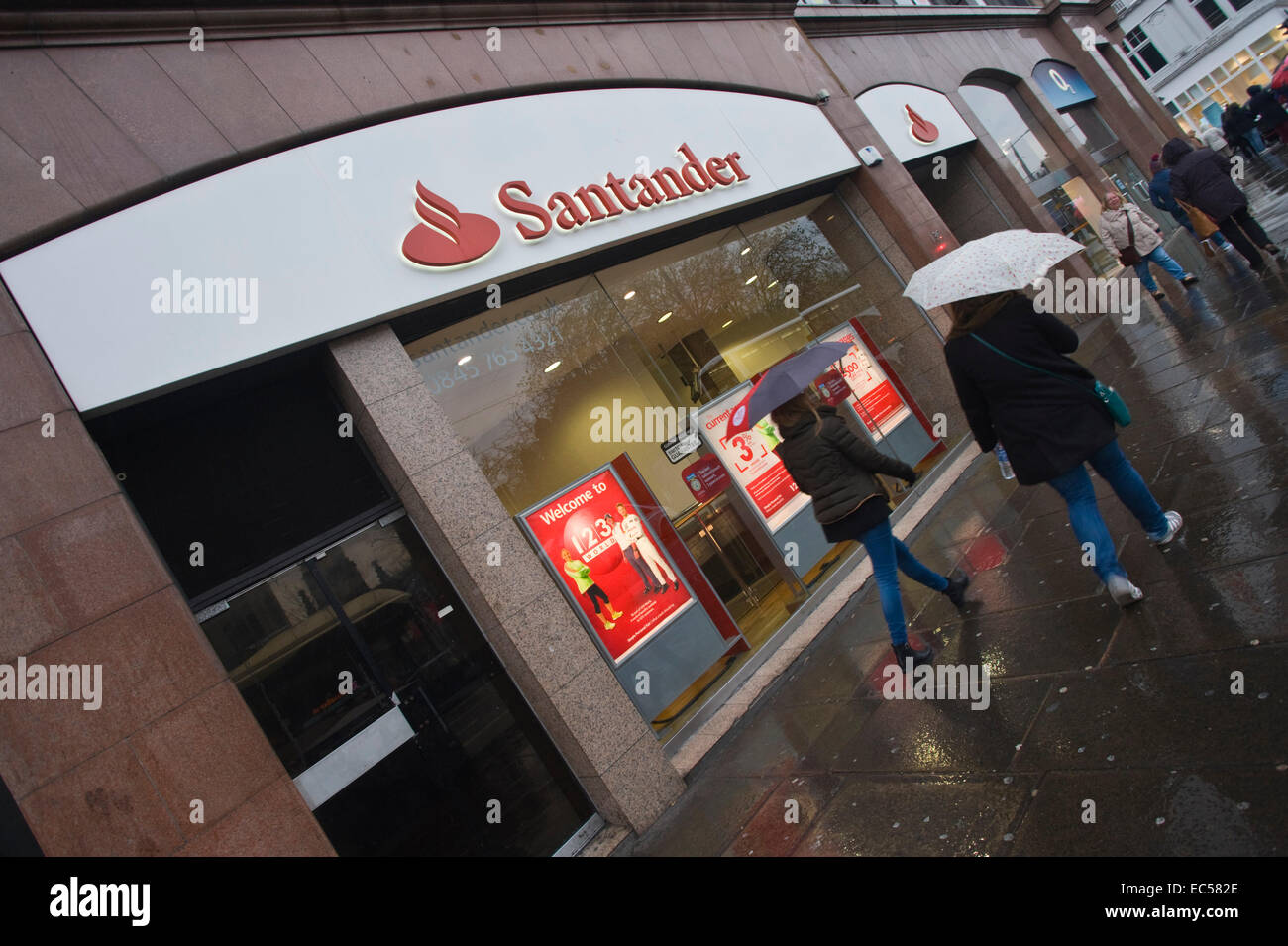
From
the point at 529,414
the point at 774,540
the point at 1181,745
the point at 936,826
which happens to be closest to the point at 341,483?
the point at 529,414

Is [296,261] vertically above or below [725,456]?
above

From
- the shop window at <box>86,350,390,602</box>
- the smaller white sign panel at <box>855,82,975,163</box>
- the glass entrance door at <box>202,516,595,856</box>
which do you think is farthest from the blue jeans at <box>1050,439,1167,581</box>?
the smaller white sign panel at <box>855,82,975,163</box>

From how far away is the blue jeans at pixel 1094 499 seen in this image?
159 inches

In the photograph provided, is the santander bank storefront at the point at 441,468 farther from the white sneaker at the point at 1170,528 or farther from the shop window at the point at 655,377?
the white sneaker at the point at 1170,528

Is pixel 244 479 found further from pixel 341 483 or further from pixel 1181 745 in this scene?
pixel 1181 745

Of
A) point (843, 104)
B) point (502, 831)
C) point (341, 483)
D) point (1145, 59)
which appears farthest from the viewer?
point (1145, 59)

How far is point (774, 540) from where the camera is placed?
768 cm

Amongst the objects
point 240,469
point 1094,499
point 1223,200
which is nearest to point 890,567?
point 1094,499

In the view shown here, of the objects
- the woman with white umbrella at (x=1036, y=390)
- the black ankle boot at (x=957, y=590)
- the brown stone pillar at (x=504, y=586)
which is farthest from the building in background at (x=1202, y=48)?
the brown stone pillar at (x=504, y=586)

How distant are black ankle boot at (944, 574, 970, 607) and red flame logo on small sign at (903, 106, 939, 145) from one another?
9.90m

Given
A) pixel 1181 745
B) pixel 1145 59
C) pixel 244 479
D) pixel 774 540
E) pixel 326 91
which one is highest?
pixel 1145 59

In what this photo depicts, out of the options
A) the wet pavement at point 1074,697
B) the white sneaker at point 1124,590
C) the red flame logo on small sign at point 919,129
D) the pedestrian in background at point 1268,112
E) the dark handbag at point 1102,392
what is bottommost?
the wet pavement at point 1074,697

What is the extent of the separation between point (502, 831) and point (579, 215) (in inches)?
225

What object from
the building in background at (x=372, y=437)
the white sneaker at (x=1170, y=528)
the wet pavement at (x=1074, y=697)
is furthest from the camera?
the building in background at (x=372, y=437)
